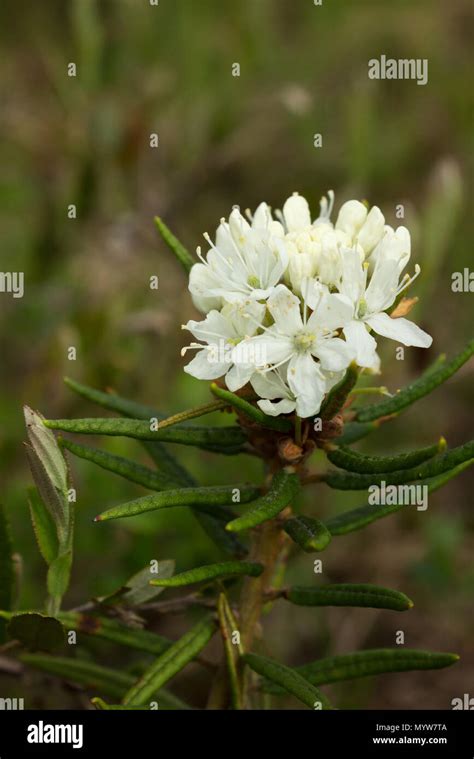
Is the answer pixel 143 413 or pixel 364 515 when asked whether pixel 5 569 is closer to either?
pixel 143 413

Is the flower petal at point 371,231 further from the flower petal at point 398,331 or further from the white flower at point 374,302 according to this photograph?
the flower petal at point 398,331

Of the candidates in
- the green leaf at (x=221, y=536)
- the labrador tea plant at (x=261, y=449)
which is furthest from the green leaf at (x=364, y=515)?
the green leaf at (x=221, y=536)

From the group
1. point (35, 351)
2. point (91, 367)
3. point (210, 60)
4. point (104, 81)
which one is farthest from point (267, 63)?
point (91, 367)

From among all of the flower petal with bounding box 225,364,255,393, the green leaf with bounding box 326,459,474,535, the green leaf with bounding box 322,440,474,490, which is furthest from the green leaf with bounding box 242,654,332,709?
the flower petal with bounding box 225,364,255,393

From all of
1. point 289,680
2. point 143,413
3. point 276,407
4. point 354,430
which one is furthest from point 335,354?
point 289,680
